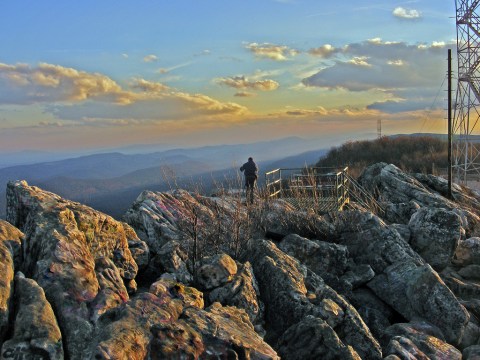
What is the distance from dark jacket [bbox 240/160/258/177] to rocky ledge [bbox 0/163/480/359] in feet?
21.9

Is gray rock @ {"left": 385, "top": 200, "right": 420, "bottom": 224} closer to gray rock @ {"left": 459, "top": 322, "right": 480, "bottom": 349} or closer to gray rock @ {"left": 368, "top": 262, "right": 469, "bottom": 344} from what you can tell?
gray rock @ {"left": 368, "top": 262, "right": 469, "bottom": 344}

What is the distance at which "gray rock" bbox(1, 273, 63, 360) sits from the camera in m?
4.96

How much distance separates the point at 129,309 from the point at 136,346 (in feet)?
2.35

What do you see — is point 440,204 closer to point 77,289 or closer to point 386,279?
point 386,279

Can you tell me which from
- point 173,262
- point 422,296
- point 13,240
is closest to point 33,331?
point 13,240

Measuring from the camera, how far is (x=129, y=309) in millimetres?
5441

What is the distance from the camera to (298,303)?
7.66 metres

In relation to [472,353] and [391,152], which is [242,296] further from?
[391,152]

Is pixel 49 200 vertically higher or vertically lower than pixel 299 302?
higher

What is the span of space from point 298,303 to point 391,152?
48103 mm

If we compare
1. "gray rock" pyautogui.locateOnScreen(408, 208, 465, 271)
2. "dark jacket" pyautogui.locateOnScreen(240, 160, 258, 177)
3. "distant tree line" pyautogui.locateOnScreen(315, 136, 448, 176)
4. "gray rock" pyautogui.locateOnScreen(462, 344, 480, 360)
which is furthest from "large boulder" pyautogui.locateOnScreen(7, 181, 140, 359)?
"distant tree line" pyautogui.locateOnScreen(315, 136, 448, 176)

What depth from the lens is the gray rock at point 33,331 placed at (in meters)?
4.96

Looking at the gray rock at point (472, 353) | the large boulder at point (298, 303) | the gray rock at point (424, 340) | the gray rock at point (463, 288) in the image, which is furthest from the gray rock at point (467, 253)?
the large boulder at point (298, 303)

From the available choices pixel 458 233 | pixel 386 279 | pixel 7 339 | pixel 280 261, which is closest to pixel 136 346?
pixel 7 339
